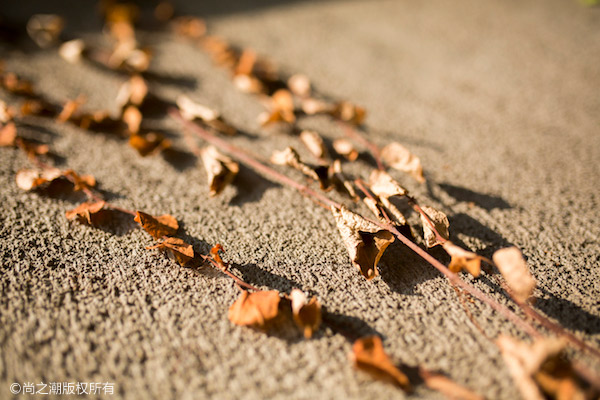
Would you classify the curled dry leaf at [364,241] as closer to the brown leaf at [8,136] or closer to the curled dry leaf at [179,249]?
the curled dry leaf at [179,249]

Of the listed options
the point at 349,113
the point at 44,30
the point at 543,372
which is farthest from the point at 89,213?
the point at 44,30

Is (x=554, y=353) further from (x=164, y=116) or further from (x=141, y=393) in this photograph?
(x=164, y=116)

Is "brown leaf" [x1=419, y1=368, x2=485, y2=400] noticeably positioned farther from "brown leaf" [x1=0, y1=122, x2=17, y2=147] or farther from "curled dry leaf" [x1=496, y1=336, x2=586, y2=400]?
"brown leaf" [x1=0, y1=122, x2=17, y2=147]

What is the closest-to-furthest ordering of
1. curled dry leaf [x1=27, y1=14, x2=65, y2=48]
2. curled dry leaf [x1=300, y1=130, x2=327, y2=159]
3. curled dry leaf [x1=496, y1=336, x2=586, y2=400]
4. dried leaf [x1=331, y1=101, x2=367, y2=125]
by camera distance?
curled dry leaf [x1=496, y1=336, x2=586, y2=400], curled dry leaf [x1=300, y1=130, x2=327, y2=159], dried leaf [x1=331, y1=101, x2=367, y2=125], curled dry leaf [x1=27, y1=14, x2=65, y2=48]

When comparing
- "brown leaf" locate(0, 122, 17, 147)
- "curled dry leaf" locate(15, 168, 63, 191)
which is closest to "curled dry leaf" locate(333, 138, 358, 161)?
"curled dry leaf" locate(15, 168, 63, 191)

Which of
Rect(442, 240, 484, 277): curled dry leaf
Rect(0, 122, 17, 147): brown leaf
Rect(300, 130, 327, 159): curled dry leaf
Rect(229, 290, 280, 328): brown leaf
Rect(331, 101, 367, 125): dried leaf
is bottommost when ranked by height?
Rect(0, 122, 17, 147): brown leaf

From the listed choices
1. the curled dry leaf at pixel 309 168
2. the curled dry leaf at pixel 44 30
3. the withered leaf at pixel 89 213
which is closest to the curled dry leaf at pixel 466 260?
the curled dry leaf at pixel 309 168

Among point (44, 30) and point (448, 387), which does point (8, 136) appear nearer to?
point (44, 30)
